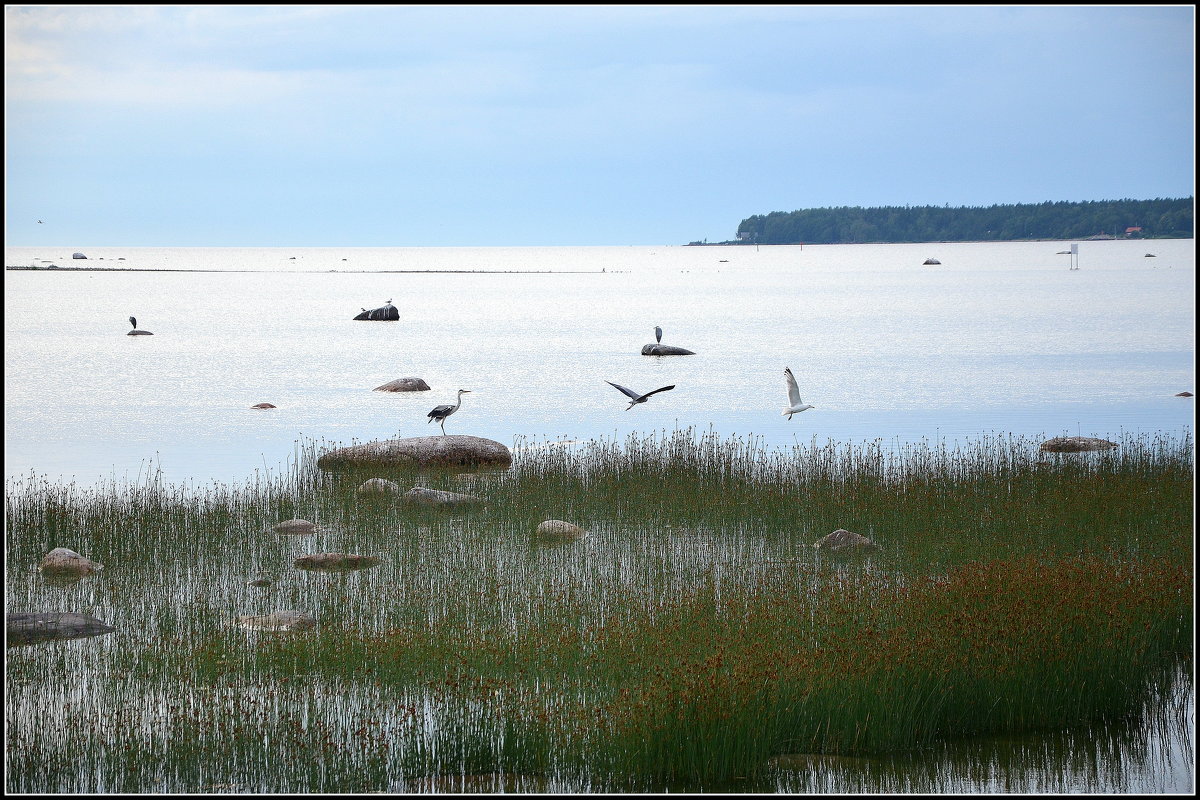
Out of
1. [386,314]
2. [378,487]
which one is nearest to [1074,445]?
[378,487]

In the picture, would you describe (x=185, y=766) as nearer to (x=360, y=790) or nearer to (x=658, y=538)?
(x=360, y=790)

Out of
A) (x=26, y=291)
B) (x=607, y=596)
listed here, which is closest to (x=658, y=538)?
(x=607, y=596)

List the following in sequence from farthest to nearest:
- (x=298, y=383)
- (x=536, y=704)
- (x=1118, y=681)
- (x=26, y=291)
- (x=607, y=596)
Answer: (x=26, y=291)
(x=298, y=383)
(x=607, y=596)
(x=1118, y=681)
(x=536, y=704)

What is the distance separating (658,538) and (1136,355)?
35671 mm

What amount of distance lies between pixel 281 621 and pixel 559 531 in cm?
424

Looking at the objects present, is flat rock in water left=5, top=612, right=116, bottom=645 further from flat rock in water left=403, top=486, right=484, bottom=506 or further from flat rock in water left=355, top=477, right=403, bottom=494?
flat rock in water left=355, top=477, right=403, bottom=494

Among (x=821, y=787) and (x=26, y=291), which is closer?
(x=821, y=787)

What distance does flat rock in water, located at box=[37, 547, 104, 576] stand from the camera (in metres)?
11.9

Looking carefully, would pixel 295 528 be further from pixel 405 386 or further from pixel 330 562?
pixel 405 386

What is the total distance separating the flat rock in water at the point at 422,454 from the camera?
17.7 metres

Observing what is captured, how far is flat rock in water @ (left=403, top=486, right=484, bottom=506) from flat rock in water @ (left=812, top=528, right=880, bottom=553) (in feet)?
15.1

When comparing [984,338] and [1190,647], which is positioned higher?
[984,338]

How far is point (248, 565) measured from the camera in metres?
12.4

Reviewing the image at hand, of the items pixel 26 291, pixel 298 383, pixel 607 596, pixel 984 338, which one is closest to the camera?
pixel 607 596
